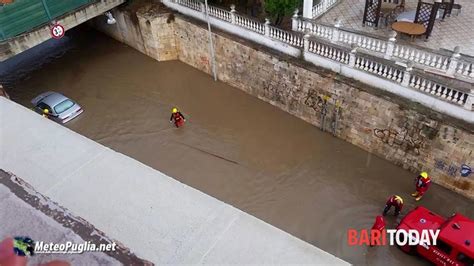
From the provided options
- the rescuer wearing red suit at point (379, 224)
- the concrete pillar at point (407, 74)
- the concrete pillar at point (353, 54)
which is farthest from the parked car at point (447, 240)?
the concrete pillar at point (353, 54)

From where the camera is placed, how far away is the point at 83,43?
2239 centimetres

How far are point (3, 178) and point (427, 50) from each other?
38.7ft

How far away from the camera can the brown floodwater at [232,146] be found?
12523 mm

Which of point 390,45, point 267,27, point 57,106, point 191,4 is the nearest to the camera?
point 390,45

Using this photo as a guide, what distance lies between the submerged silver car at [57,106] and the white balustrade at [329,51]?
33.8 feet

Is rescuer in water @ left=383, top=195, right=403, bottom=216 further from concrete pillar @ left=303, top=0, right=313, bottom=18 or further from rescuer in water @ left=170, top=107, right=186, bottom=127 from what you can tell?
rescuer in water @ left=170, top=107, right=186, bottom=127

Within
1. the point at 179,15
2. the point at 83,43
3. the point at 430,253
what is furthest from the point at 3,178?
the point at 83,43

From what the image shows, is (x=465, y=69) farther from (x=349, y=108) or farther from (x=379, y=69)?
(x=349, y=108)

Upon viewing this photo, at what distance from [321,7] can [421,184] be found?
26.3ft

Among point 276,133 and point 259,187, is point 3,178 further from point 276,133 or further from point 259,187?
point 276,133

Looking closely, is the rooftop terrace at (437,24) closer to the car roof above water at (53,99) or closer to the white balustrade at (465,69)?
Result: the white balustrade at (465,69)

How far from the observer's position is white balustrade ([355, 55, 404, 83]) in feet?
41.8

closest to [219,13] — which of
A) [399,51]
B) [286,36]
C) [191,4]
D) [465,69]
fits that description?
[191,4]

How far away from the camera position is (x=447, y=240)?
33.1ft
